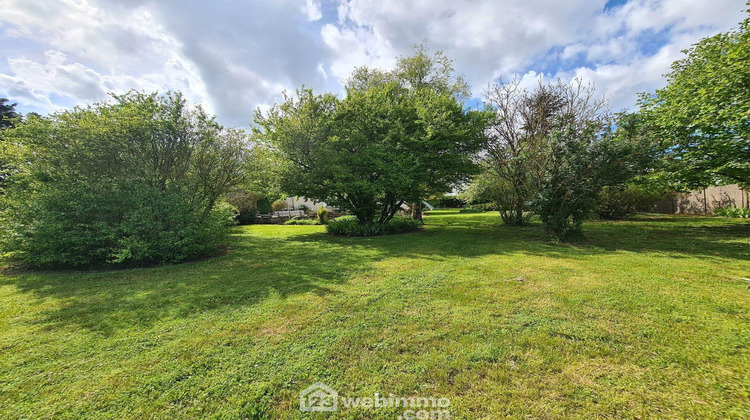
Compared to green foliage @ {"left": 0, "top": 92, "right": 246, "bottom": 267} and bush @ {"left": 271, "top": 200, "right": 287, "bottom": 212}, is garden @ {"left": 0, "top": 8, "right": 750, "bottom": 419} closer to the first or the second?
green foliage @ {"left": 0, "top": 92, "right": 246, "bottom": 267}

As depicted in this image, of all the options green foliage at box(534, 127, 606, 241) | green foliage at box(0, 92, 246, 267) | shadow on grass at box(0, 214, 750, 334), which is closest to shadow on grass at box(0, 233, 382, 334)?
shadow on grass at box(0, 214, 750, 334)

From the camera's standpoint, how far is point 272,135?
35.5 ft

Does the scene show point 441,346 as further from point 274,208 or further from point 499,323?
point 274,208

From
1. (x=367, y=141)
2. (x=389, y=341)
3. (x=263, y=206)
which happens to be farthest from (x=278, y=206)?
(x=389, y=341)

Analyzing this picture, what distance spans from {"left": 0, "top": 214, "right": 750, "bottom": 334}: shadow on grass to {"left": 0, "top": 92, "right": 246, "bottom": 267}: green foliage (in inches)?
26.4

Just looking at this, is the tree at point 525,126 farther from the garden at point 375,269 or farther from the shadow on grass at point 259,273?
the shadow on grass at point 259,273

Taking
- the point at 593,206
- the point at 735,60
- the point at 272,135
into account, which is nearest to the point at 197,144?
the point at 272,135

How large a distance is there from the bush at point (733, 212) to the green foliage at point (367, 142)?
1402 cm

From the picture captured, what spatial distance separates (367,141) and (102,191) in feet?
27.7

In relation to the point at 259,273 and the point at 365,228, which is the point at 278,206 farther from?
the point at 259,273

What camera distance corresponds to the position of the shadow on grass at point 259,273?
379 cm

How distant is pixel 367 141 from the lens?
11031 mm

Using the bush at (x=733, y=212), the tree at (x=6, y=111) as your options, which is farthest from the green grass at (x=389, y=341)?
the tree at (x=6, y=111)

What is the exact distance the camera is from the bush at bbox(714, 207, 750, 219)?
41.6 feet
